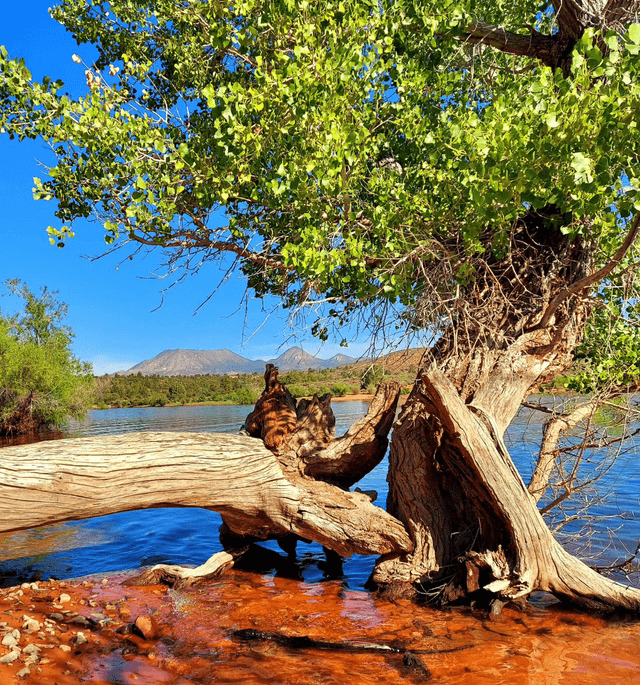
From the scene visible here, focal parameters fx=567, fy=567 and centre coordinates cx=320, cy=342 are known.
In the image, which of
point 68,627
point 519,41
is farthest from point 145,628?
point 519,41

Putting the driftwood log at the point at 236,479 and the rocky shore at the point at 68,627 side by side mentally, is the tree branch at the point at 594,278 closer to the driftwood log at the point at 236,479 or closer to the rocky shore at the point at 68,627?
the driftwood log at the point at 236,479

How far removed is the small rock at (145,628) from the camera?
5.66 meters

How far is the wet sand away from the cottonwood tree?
610mm

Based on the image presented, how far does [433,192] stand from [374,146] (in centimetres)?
90

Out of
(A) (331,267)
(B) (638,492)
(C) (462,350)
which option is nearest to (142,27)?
(A) (331,267)

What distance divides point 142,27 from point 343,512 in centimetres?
925

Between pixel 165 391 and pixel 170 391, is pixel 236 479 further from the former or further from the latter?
pixel 165 391

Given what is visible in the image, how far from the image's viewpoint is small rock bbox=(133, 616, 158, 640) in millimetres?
5656

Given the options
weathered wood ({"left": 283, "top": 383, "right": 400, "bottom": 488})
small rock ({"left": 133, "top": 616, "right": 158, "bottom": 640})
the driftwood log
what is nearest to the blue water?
the driftwood log

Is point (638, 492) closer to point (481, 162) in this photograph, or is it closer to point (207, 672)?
point (481, 162)

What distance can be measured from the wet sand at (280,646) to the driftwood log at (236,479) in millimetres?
864

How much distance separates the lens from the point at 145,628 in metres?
5.67

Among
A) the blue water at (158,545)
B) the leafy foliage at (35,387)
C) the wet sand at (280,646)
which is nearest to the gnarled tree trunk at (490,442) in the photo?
the wet sand at (280,646)

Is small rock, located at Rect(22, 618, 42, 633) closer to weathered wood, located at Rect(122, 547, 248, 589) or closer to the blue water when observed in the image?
→ weathered wood, located at Rect(122, 547, 248, 589)
